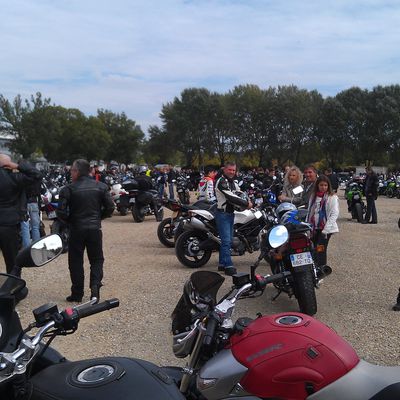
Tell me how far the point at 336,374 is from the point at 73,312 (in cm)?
117

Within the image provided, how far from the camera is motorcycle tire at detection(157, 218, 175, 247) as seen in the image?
944cm

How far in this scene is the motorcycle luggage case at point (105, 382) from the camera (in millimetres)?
1550

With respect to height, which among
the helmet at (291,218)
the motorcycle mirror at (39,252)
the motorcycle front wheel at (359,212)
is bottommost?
the motorcycle front wheel at (359,212)

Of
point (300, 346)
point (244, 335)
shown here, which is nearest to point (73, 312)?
point (244, 335)

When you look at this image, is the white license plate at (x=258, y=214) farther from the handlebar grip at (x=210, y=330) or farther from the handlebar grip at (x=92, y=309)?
the handlebar grip at (x=92, y=309)

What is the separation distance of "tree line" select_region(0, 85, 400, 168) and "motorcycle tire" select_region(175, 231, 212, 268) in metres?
40.7

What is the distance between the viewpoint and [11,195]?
221 inches

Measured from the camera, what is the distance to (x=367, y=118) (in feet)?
147

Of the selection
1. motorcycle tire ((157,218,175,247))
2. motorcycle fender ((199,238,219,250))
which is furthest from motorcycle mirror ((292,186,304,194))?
motorcycle tire ((157,218,175,247))

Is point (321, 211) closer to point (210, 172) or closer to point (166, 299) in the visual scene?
point (166, 299)

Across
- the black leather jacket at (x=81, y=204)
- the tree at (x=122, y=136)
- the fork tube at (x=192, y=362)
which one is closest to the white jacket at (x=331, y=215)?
the black leather jacket at (x=81, y=204)

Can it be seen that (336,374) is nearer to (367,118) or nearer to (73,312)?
(73,312)

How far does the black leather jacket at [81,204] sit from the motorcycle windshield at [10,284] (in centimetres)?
381

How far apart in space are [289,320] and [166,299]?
3.67m
